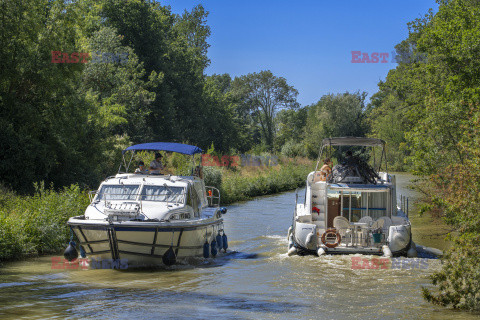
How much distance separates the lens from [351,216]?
18.8 m

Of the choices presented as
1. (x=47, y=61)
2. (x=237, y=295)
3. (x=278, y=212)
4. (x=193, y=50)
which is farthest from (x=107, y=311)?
(x=193, y=50)

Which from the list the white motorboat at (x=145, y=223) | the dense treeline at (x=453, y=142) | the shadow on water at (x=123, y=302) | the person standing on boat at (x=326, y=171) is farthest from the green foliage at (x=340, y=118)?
the shadow on water at (x=123, y=302)

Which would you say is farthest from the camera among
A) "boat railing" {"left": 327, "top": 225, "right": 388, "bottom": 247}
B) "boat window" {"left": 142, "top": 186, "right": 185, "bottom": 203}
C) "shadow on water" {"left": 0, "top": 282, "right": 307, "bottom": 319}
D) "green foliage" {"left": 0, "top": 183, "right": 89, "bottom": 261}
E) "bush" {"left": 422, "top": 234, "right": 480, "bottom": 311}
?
"boat railing" {"left": 327, "top": 225, "right": 388, "bottom": 247}

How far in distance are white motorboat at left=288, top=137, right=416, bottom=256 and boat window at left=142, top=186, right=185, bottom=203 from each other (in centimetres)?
385

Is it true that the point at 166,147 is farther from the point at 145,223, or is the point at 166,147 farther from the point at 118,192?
the point at 145,223

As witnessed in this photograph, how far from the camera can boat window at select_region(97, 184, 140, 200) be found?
53.2ft

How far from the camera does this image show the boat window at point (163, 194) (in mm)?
16141

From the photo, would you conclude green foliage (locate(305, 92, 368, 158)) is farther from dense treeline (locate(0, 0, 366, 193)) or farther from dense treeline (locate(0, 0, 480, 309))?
dense treeline (locate(0, 0, 480, 309))

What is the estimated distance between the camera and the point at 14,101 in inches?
926

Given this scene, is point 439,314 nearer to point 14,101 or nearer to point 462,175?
point 462,175

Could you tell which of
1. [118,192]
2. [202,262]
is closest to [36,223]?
[118,192]

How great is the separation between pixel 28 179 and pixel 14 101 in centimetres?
326

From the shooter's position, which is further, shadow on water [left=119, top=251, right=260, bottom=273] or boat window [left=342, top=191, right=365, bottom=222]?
boat window [left=342, top=191, right=365, bottom=222]

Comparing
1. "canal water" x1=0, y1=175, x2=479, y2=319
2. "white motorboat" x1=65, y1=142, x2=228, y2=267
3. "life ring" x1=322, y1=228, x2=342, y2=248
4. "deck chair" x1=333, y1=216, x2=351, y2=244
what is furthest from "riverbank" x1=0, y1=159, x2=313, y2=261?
"deck chair" x1=333, y1=216, x2=351, y2=244
